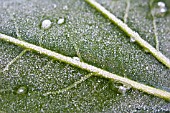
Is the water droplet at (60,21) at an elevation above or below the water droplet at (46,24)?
above

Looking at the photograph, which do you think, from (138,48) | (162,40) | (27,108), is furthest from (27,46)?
(162,40)

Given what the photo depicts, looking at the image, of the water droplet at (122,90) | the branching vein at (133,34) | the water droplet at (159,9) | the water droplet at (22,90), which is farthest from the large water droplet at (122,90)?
the water droplet at (159,9)

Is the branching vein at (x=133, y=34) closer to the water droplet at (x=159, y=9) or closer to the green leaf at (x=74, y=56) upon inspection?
the green leaf at (x=74, y=56)

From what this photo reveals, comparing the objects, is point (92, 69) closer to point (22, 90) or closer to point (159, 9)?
point (22, 90)

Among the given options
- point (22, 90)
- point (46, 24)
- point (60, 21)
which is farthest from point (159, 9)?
point (22, 90)

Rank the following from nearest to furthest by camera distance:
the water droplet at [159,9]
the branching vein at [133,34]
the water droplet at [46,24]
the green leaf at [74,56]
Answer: the green leaf at [74,56] → the branching vein at [133,34] → the water droplet at [46,24] → the water droplet at [159,9]

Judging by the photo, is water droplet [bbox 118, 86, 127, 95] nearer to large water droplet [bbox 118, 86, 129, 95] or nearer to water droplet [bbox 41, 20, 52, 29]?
large water droplet [bbox 118, 86, 129, 95]

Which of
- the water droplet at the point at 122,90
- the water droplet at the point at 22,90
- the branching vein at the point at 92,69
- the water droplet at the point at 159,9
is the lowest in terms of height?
the water droplet at the point at 22,90

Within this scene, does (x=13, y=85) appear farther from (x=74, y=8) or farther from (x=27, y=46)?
(x=74, y=8)
